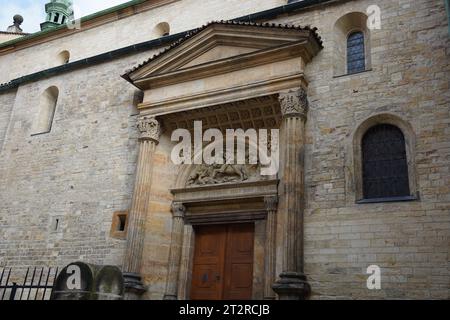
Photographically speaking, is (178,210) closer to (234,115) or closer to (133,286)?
(133,286)

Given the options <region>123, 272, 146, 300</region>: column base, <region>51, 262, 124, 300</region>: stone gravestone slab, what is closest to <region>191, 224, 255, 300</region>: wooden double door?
<region>123, 272, 146, 300</region>: column base

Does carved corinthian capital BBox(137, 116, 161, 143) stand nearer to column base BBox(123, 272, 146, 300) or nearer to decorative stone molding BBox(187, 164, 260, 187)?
decorative stone molding BBox(187, 164, 260, 187)

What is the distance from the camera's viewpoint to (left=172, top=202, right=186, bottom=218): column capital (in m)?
11.5

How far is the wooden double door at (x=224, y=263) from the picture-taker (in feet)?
33.8

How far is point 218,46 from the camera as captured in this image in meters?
11.8

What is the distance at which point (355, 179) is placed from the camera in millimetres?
9250

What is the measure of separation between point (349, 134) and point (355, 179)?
1003 millimetres

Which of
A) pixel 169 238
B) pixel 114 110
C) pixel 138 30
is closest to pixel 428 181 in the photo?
pixel 169 238

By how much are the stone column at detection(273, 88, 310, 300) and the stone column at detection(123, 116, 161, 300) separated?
344 centimetres

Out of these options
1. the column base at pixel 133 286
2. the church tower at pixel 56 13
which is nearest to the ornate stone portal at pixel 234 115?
the column base at pixel 133 286

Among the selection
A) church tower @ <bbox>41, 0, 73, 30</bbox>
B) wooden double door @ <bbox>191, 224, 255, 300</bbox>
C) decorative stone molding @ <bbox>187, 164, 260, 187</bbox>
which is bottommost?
wooden double door @ <bbox>191, 224, 255, 300</bbox>

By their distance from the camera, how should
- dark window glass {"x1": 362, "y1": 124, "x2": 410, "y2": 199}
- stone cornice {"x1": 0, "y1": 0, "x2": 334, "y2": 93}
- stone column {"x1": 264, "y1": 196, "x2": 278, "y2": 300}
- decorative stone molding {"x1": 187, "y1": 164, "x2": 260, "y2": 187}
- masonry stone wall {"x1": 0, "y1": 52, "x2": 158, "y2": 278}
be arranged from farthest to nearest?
masonry stone wall {"x1": 0, "y1": 52, "x2": 158, "y2": 278} < stone cornice {"x1": 0, "y1": 0, "x2": 334, "y2": 93} < decorative stone molding {"x1": 187, "y1": 164, "x2": 260, "y2": 187} < stone column {"x1": 264, "y1": 196, "x2": 278, "y2": 300} < dark window glass {"x1": 362, "y1": 124, "x2": 410, "y2": 199}

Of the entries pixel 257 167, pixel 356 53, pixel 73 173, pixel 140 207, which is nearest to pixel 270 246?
pixel 257 167

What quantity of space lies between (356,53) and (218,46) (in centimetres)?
347
